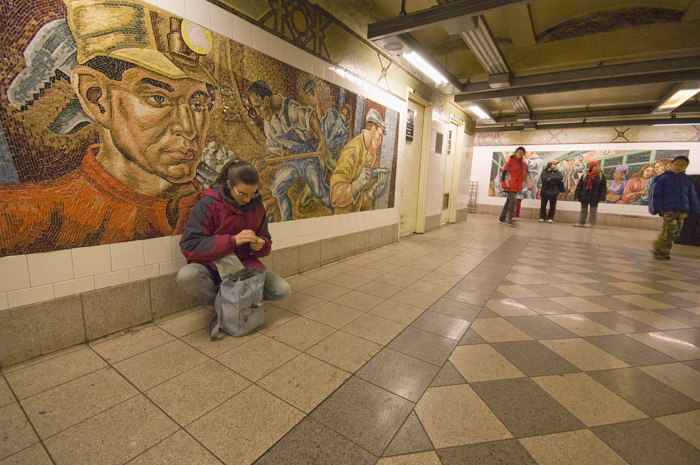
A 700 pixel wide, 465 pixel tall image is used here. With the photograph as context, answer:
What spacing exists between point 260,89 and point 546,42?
18.3ft

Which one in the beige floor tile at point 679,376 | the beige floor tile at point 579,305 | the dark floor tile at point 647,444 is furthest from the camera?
the beige floor tile at point 579,305

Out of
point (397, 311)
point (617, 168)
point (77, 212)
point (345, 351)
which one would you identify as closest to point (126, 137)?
point (77, 212)

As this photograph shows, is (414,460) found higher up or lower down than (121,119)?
lower down

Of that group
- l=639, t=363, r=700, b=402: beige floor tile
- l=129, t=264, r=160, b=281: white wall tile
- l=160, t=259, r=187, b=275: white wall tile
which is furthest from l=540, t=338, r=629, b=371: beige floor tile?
l=129, t=264, r=160, b=281: white wall tile

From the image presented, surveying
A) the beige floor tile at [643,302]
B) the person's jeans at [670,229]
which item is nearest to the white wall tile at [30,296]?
the beige floor tile at [643,302]

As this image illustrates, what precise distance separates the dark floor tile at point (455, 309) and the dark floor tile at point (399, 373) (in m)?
0.96

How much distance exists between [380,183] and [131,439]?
4719 mm

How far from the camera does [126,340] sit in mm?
2346

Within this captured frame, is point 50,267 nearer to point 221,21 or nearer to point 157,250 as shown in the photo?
point 157,250

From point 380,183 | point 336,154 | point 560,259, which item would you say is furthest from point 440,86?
point 560,259

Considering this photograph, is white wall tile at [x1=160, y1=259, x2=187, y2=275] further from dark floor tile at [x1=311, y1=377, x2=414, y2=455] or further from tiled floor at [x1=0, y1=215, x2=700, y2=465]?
dark floor tile at [x1=311, y1=377, x2=414, y2=455]

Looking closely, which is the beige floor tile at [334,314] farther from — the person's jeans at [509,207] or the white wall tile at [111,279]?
the person's jeans at [509,207]

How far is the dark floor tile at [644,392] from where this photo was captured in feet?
6.02

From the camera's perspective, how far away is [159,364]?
2.07m
